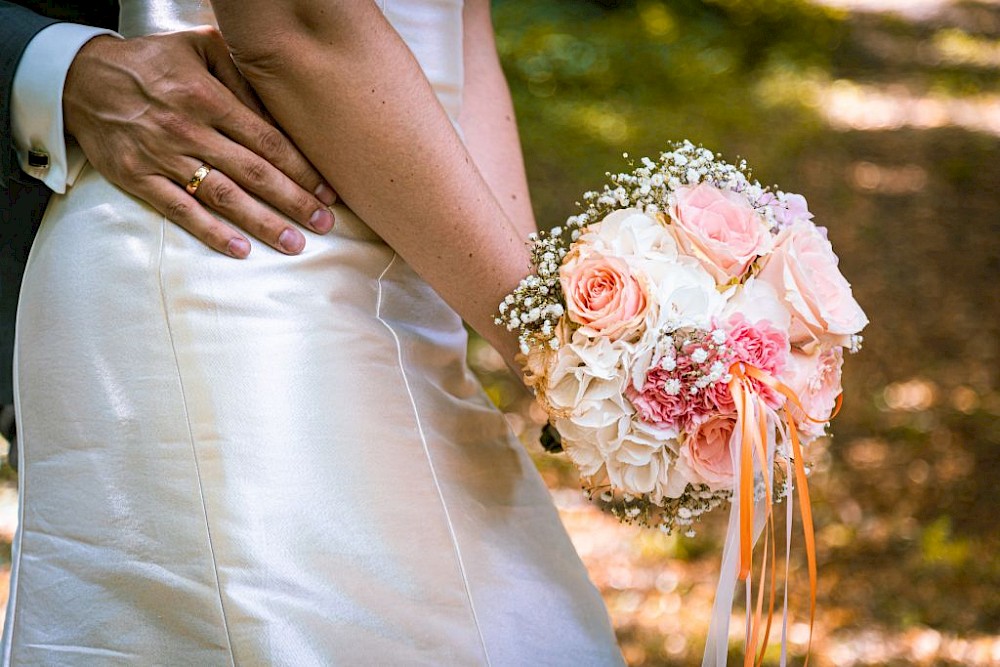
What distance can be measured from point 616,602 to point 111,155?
2.97 metres

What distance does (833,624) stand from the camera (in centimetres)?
380

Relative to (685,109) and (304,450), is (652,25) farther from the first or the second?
(304,450)

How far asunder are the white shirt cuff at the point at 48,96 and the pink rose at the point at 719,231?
0.90m

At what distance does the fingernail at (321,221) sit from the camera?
1.45m

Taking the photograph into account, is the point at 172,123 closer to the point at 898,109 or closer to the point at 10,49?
the point at 10,49

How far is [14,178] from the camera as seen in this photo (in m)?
1.55

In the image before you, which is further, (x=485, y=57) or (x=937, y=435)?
(x=937, y=435)

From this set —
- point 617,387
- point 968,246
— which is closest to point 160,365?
point 617,387

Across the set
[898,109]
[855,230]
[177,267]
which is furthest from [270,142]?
[898,109]

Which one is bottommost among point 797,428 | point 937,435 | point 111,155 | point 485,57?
point 937,435

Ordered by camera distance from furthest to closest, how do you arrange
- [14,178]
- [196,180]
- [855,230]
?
[855,230] → [14,178] → [196,180]

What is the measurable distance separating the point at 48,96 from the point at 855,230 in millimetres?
6333

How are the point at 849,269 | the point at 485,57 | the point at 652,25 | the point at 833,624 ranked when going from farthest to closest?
the point at 652,25
the point at 849,269
the point at 833,624
the point at 485,57

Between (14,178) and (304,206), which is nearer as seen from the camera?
(304,206)
